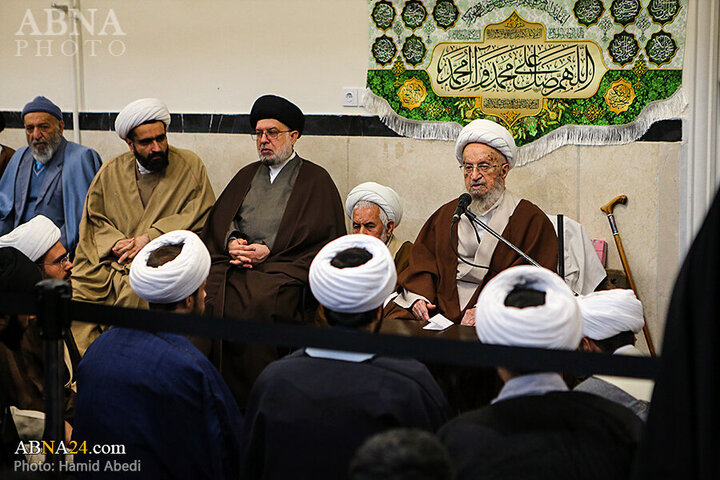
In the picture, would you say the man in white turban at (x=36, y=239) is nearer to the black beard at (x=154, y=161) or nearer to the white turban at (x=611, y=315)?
the black beard at (x=154, y=161)

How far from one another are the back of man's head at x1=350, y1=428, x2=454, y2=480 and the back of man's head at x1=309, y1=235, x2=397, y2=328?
37.6 inches

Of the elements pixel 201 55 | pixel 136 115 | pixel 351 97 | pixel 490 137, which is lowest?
pixel 490 137

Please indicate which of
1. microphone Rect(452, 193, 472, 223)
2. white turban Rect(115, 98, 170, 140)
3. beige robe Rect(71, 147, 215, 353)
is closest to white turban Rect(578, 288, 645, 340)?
microphone Rect(452, 193, 472, 223)

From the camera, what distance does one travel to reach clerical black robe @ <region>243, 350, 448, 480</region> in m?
2.02

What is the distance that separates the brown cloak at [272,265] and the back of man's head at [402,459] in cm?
266

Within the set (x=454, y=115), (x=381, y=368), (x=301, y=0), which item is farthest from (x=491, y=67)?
(x=381, y=368)

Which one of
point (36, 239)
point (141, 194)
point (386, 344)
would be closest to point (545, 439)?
point (386, 344)

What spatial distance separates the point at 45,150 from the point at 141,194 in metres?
0.89

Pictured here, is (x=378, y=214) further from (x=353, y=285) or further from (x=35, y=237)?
(x=353, y=285)

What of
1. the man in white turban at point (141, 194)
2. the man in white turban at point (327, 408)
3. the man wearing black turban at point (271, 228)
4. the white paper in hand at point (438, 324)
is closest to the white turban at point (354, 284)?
the man in white turban at point (327, 408)

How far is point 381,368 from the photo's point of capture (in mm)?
2094

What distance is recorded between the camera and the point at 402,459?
1340mm

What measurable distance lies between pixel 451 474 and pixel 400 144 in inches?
169

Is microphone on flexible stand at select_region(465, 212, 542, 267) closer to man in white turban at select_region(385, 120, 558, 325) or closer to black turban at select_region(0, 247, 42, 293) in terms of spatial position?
man in white turban at select_region(385, 120, 558, 325)
